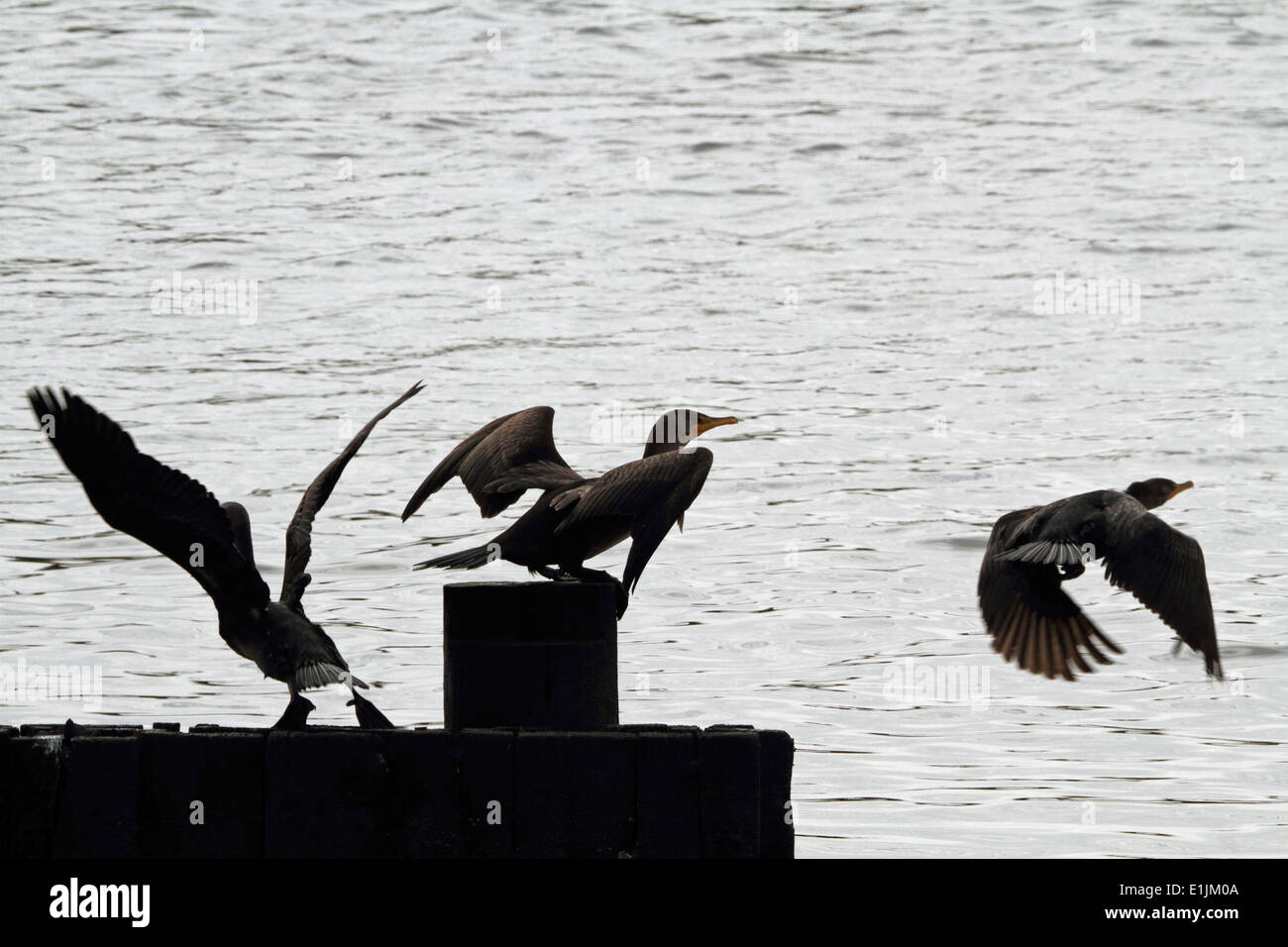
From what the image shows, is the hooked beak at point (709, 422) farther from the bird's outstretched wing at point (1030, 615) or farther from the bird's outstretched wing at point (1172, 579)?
the bird's outstretched wing at point (1172, 579)

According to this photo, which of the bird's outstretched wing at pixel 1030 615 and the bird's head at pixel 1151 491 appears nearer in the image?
the bird's outstretched wing at pixel 1030 615

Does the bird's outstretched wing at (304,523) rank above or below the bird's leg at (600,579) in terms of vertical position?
above

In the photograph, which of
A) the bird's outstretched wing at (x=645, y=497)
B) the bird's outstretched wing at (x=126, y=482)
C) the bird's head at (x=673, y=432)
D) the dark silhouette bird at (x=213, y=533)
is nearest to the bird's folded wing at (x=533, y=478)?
the bird's head at (x=673, y=432)

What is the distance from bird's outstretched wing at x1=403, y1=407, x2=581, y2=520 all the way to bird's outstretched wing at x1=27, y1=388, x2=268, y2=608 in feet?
3.87

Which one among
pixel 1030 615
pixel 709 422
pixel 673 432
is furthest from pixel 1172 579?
pixel 673 432

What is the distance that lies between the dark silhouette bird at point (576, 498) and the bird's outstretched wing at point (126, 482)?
0.80m

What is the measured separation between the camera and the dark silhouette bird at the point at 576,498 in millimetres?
5145

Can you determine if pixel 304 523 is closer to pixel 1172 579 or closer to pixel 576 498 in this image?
pixel 576 498

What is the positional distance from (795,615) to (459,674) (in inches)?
290

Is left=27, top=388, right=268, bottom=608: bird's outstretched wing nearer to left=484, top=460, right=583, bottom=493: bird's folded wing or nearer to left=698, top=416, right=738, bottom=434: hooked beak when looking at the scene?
left=484, top=460, right=583, bottom=493: bird's folded wing

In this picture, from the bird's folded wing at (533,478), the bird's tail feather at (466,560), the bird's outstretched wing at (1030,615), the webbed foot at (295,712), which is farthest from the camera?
the bird's outstretched wing at (1030,615)

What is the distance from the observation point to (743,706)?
948 cm

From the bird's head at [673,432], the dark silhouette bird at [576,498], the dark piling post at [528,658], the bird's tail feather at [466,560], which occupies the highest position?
the bird's head at [673,432]
